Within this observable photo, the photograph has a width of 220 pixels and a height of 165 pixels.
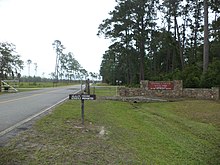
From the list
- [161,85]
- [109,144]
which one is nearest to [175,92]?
[161,85]

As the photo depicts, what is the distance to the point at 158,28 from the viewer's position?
35.6 meters

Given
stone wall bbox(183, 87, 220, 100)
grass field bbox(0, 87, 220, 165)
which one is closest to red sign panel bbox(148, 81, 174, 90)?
stone wall bbox(183, 87, 220, 100)

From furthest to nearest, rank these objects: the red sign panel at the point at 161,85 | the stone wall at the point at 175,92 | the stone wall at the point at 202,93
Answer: the red sign panel at the point at 161,85 < the stone wall at the point at 175,92 < the stone wall at the point at 202,93

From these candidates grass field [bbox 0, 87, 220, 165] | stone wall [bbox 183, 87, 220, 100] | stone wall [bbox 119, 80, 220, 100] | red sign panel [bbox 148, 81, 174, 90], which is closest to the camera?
grass field [bbox 0, 87, 220, 165]

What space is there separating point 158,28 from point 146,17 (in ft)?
11.9

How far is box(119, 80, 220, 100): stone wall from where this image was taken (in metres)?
20.3

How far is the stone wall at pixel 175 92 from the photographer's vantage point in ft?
66.6

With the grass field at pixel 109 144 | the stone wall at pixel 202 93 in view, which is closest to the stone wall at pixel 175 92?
the stone wall at pixel 202 93

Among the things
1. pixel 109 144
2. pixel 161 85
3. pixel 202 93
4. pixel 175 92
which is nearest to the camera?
pixel 109 144

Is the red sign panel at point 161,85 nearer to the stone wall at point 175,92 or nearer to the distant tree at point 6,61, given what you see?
the stone wall at point 175,92

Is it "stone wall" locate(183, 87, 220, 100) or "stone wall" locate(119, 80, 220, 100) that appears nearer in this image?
"stone wall" locate(183, 87, 220, 100)

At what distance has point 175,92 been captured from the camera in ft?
70.2

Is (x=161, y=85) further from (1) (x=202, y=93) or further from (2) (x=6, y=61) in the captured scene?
(2) (x=6, y=61)

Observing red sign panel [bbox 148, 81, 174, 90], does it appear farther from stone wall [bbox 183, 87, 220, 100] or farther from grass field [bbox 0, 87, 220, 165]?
grass field [bbox 0, 87, 220, 165]
